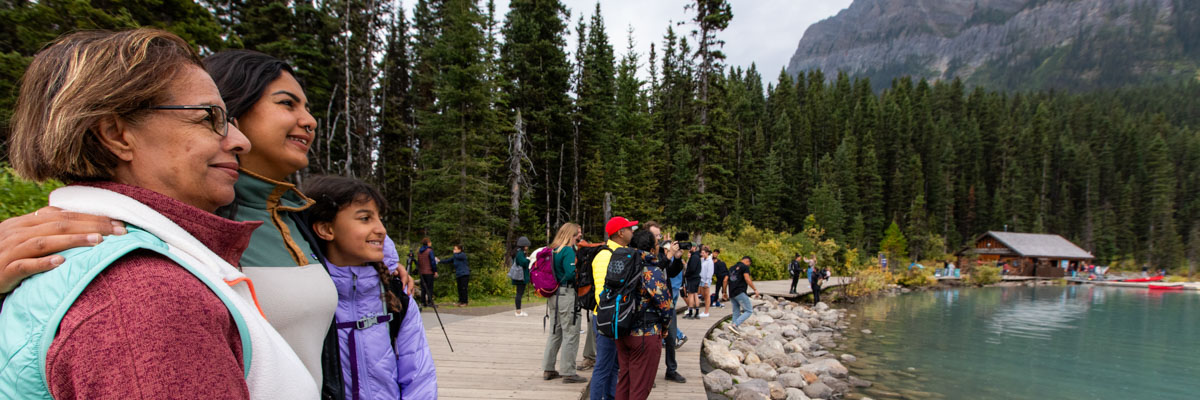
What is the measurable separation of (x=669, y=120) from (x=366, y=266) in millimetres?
46704

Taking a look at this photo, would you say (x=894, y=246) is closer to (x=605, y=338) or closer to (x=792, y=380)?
(x=792, y=380)

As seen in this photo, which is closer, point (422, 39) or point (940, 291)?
point (422, 39)

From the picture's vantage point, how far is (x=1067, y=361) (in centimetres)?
1481

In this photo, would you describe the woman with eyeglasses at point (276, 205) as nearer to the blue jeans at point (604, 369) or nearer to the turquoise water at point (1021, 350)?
the blue jeans at point (604, 369)

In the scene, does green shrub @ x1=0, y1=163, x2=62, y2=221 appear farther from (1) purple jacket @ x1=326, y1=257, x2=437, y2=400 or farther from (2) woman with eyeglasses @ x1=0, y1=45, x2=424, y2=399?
(2) woman with eyeglasses @ x1=0, y1=45, x2=424, y2=399

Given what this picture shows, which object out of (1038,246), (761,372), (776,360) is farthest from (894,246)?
(761,372)

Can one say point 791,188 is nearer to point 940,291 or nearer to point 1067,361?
point 940,291

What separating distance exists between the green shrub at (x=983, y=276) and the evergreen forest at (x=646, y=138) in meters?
9.40

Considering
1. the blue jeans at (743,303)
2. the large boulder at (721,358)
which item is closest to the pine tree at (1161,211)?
the blue jeans at (743,303)

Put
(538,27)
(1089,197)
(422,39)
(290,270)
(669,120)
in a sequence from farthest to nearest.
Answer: (1089,197) → (669,120) → (422,39) → (538,27) → (290,270)

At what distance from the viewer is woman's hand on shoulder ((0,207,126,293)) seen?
70 cm

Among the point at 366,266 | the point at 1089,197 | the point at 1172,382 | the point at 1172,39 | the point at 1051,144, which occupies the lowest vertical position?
the point at 1172,382

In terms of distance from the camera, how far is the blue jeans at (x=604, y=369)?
4707mm

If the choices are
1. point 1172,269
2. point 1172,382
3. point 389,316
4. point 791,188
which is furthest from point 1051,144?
point 389,316
